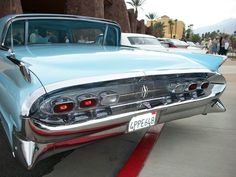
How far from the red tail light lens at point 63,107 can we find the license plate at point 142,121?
0.62 metres

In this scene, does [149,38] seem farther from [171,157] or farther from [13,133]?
[13,133]

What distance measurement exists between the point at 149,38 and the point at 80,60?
8915 mm

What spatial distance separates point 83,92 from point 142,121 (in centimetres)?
69

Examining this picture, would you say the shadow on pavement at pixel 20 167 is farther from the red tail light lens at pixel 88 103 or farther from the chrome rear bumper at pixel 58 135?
the red tail light lens at pixel 88 103

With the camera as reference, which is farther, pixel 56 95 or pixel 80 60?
pixel 80 60

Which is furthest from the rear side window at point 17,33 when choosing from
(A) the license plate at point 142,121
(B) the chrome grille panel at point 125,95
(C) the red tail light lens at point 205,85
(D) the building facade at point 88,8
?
(D) the building facade at point 88,8

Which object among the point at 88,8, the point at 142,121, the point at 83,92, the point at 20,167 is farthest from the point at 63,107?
the point at 88,8

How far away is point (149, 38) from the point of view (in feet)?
38.6

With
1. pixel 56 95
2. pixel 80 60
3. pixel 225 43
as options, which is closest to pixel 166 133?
pixel 80 60

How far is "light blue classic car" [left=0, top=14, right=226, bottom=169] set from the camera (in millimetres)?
2561

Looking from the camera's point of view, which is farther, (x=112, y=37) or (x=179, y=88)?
(x=112, y=37)

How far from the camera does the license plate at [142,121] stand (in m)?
3.07

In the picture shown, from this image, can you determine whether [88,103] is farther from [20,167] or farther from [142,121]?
Answer: [20,167]

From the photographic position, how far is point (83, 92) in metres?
2.76
